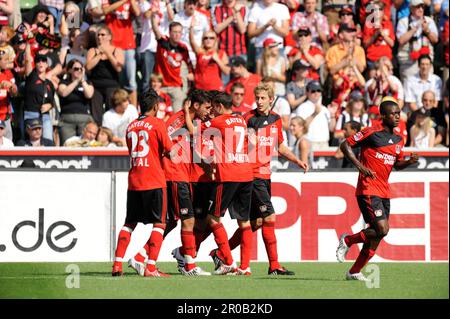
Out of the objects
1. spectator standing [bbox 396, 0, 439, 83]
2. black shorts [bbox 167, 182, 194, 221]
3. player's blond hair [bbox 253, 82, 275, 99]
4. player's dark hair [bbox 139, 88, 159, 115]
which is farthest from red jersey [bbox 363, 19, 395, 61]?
player's dark hair [bbox 139, 88, 159, 115]

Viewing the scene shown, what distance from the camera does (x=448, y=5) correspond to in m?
22.1

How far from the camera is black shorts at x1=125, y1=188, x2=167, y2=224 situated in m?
13.3

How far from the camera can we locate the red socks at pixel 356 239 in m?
13.2

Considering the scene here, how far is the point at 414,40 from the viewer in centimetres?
2166

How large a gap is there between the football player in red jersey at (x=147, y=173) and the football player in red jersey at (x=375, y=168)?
2.26 m

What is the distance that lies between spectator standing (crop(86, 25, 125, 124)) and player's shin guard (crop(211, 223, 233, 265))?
6858mm

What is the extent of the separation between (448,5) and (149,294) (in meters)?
12.8

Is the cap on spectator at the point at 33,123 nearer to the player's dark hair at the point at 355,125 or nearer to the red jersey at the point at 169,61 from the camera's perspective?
the red jersey at the point at 169,61

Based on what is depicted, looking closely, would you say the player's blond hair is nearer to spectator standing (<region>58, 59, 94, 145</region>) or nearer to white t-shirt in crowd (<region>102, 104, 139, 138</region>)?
white t-shirt in crowd (<region>102, 104, 139, 138</region>)

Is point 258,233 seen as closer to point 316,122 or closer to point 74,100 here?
point 316,122

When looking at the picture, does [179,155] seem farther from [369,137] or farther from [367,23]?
[367,23]

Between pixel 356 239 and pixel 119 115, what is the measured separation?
23.9 ft

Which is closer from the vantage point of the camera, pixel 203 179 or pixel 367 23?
pixel 203 179

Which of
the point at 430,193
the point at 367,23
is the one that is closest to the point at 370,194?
the point at 430,193
